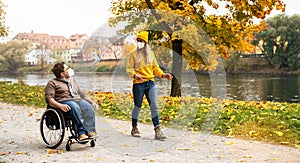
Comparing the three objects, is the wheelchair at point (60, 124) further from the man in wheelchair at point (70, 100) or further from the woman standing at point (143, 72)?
the woman standing at point (143, 72)

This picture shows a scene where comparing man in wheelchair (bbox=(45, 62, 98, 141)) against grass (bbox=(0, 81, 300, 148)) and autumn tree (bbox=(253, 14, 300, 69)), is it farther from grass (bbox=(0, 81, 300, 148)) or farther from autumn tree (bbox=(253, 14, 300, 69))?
autumn tree (bbox=(253, 14, 300, 69))

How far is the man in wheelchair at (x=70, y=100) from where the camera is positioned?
5.68m

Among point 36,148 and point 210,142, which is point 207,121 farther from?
point 36,148

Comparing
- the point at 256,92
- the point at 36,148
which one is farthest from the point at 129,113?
the point at 256,92

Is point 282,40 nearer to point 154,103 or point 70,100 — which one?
point 154,103

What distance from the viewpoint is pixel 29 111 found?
10.2m

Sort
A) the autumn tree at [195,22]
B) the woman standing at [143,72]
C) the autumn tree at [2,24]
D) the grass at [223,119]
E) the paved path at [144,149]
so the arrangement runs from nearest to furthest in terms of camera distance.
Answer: the paved path at [144,149]
the woman standing at [143,72]
the grass at [223,119]
the autumn tree at [195,22]
the autumn tree at [2,24]

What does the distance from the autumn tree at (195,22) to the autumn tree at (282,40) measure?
2944 centimetres

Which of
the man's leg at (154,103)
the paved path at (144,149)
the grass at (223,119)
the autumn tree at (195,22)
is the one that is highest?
the autumn tree at (195,22)

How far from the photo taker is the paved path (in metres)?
5.30

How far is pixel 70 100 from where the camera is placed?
5.82m

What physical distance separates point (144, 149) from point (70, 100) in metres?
1.22

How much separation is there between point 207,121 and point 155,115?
1831mm

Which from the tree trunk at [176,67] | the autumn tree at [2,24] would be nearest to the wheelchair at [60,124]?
the tree trunk at [176,67]
